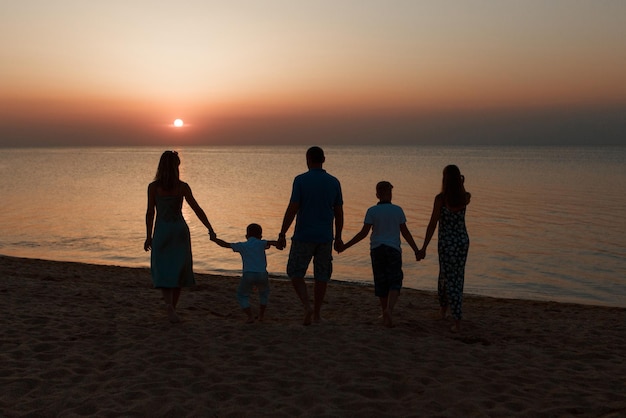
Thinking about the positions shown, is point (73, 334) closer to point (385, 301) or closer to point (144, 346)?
point (144, 346)

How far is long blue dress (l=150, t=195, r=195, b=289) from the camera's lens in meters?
7.25

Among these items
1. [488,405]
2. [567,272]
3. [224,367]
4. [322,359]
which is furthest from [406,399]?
[567,272]

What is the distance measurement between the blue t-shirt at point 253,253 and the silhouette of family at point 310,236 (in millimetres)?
12

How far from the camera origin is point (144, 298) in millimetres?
10039

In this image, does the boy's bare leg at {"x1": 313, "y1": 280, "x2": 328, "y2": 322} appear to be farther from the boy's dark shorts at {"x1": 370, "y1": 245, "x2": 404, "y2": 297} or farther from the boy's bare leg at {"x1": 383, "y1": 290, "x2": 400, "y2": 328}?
the boy's bare leg at {"x1": 383, "y1": 290, "x2": 400, "y2": 328}

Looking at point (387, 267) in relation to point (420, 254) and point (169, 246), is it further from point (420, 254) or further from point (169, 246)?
point (169, 246)

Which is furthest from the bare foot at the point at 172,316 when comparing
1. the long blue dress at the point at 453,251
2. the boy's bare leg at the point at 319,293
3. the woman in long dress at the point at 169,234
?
the long blue dress at the point at 453,251

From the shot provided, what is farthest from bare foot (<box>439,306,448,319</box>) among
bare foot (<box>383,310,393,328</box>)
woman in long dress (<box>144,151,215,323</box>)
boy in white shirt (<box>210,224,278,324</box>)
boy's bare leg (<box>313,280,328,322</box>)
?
woman in long dress (<box>144,151,215,323</box>)

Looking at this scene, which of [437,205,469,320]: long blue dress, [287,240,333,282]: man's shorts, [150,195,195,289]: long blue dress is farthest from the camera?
[437,205,469,320]: long blue dress

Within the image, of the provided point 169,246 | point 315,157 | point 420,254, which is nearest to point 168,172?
point 169,246

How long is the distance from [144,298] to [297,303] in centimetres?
268

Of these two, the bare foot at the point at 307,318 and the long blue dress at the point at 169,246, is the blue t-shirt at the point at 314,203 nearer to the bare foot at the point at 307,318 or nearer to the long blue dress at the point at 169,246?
the bare foot at the point at 307,318

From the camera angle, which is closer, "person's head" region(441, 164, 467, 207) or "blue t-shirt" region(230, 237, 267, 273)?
"blue t-shirt" region(230, 237, 267, 273)

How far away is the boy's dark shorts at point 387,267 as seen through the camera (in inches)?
292
